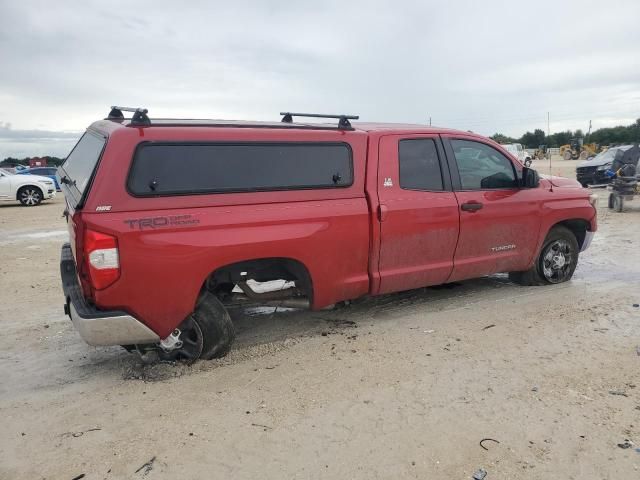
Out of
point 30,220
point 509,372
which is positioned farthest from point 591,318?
point 30,220

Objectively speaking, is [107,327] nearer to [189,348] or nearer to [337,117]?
[189,348]

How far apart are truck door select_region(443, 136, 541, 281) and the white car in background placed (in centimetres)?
1933

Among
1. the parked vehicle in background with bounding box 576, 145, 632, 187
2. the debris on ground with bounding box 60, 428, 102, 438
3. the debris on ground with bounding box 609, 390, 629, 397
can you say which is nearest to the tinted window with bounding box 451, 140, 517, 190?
the debris on ground with bounding box 609, 390, 629, 397

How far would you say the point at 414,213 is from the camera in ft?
16.5

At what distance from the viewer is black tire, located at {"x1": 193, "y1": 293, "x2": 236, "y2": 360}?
4.24 m

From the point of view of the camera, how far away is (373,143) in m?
4.90

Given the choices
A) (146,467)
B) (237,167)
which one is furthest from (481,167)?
(146,467)

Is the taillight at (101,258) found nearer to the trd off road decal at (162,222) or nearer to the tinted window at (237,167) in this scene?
the trd off road decal at (162,222)

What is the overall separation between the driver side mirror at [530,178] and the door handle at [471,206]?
0.74m

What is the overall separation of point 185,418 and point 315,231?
180 cm

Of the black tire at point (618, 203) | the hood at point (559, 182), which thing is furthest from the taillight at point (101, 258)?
the black tire at point (618, 203)

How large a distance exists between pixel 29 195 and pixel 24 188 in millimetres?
312

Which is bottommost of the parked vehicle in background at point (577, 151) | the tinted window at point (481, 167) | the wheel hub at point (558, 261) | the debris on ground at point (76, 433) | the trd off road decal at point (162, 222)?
the debris on ground at point (76, 433)

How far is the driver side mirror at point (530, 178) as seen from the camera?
5785 millimetres
